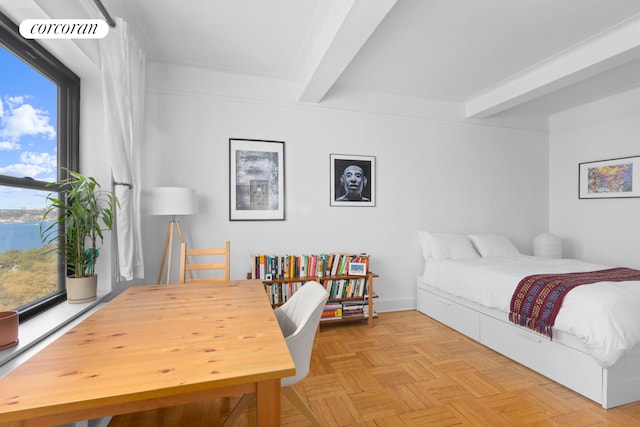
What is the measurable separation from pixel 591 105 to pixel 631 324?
353 centimetres

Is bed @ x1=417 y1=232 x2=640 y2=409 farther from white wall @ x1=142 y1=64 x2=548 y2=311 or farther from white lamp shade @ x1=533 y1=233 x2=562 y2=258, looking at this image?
white lamp shade @ x1=533 y1=233 x2=562 y2=258

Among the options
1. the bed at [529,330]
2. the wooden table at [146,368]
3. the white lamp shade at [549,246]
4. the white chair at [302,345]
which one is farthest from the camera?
the white lamp shade at [549,246]

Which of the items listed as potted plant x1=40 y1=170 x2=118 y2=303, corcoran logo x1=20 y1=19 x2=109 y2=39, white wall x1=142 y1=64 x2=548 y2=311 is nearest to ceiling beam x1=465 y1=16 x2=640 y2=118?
white wall x1=142 y1=64 x2=548 y2=311

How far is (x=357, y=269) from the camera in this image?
3.39 meters

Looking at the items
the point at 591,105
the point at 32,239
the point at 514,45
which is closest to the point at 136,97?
the point at 32,239

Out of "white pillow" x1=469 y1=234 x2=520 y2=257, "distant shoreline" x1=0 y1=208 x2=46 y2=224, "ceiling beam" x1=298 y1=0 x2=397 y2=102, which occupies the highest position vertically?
"ceiling beam" x1=298 y1=0 x2=397 y2=102

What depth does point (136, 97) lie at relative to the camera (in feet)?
8.32

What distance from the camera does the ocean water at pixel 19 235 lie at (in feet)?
5.19

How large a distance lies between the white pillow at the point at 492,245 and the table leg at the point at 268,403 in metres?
3.56

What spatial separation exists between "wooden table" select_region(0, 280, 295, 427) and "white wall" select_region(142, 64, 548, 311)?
191cm

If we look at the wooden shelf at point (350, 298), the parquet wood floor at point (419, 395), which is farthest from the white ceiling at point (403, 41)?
the parquet wood floor at point (419, 395)

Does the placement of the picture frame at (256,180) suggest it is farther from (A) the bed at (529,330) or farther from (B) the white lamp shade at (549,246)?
(B) the white lamp shade at (549,246)

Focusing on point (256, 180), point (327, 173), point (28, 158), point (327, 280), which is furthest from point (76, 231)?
point (327, 173)

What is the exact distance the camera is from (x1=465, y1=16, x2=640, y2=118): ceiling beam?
2.43 metres
